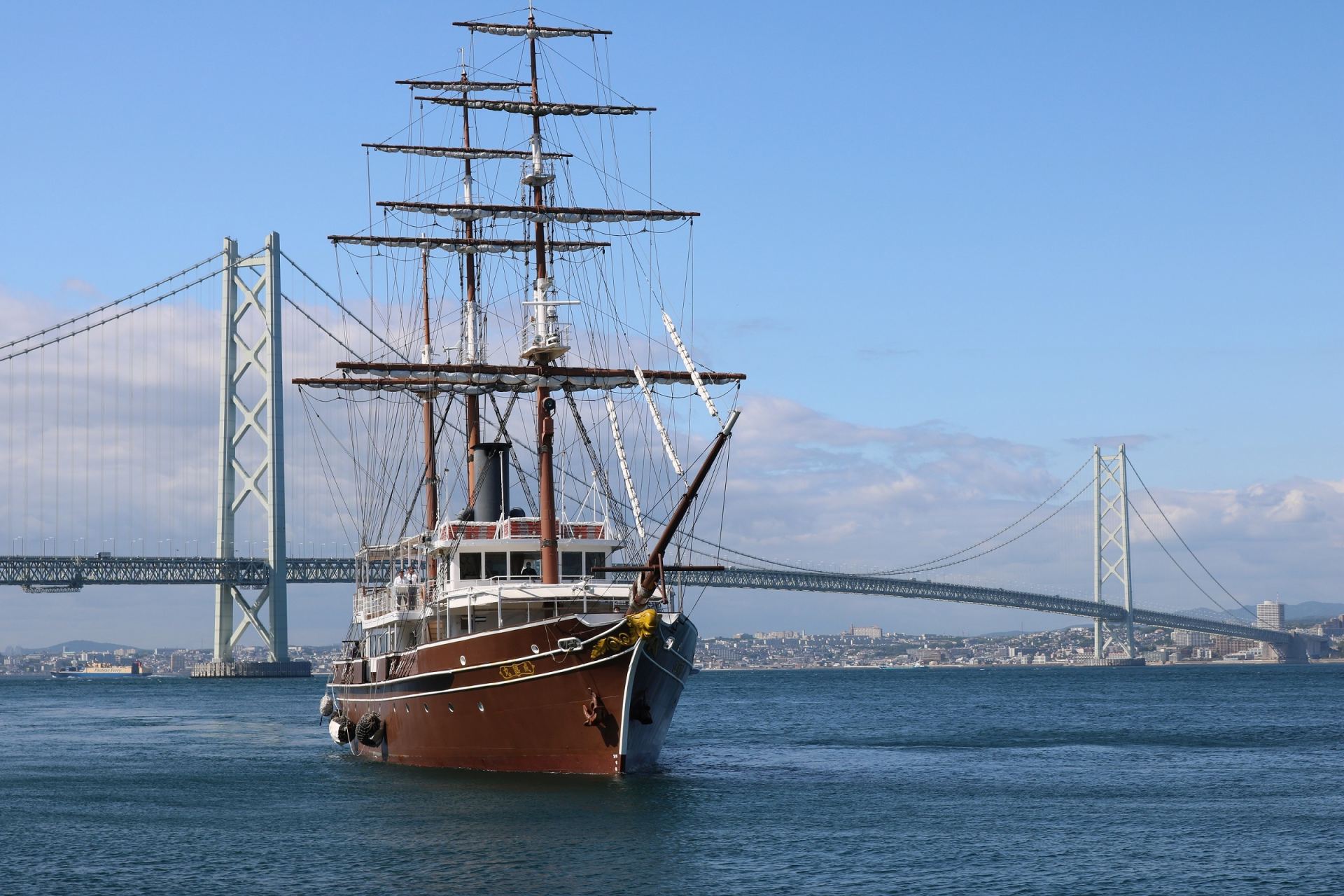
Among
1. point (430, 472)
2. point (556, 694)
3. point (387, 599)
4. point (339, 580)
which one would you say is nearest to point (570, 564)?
point (556, 694)

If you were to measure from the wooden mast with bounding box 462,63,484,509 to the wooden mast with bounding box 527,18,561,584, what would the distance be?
4.55 meters

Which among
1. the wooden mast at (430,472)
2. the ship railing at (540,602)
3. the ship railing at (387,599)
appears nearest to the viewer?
the ship railing at (540,602)

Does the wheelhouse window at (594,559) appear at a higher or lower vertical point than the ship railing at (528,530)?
lower

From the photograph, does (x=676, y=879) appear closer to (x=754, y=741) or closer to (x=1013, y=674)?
(x=754, y=741)

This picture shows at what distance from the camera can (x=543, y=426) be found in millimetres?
40344

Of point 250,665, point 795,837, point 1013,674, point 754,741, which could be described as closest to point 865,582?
point 1013,674

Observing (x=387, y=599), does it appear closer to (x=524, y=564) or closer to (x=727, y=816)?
(x=524, y=564)

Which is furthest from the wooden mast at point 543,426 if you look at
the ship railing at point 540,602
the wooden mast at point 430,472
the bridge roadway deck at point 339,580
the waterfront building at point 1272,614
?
the waterfront building at point 1272,614

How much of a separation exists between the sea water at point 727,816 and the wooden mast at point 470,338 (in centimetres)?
938

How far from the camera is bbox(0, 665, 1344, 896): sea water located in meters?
25.5

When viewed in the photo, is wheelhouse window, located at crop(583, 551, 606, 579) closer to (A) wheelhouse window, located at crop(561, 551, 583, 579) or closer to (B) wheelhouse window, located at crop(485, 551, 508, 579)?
(A) wheelhouse window, located at crop(561, 551, 583, 579)

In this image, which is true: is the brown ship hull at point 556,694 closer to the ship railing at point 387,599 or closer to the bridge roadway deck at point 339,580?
the ship railing at point 387,599

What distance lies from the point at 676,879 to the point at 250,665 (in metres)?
90.4

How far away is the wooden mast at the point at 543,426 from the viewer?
37719 mm
